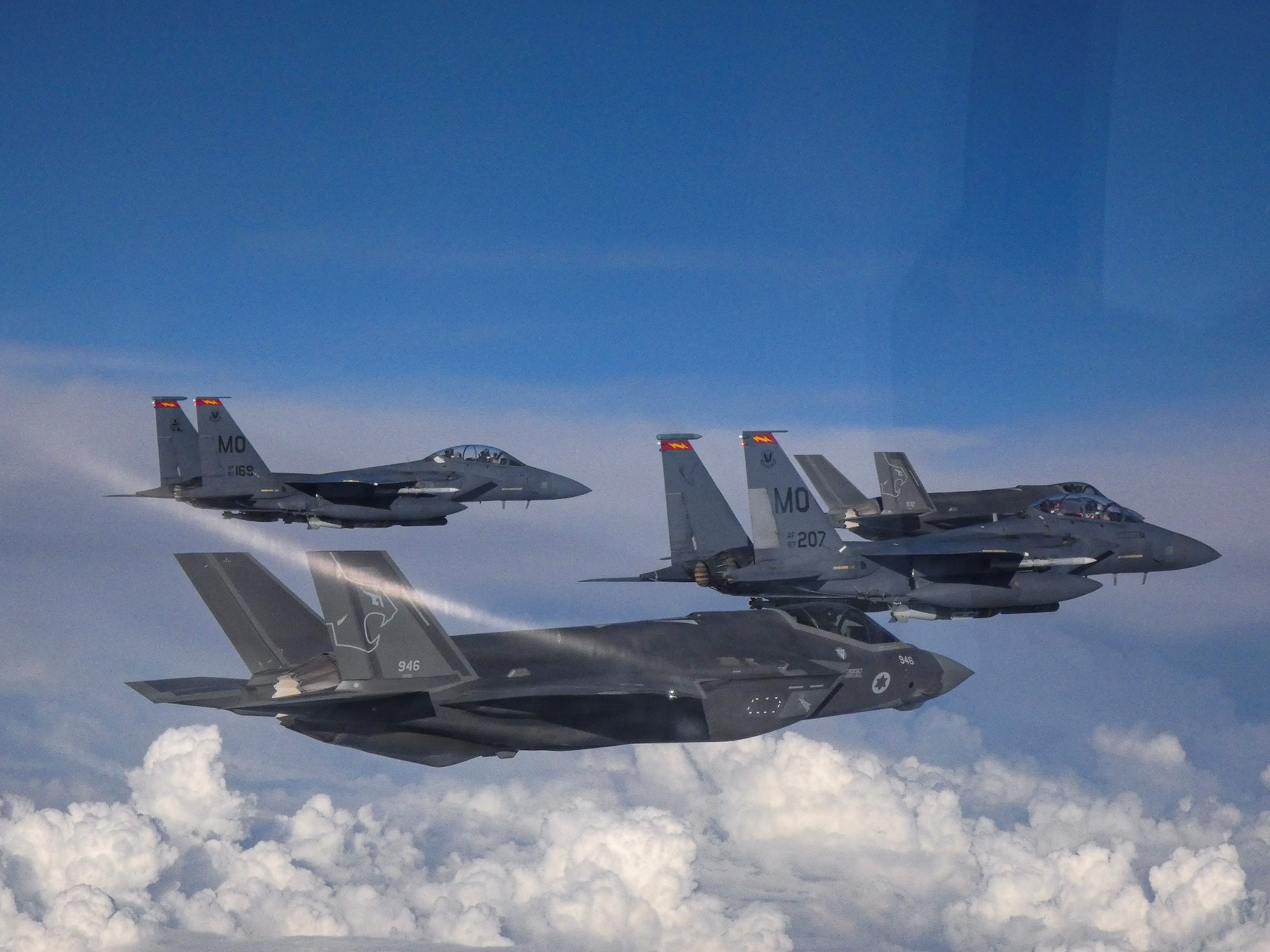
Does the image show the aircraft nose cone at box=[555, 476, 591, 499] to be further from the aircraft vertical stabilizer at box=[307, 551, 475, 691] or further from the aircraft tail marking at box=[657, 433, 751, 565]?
the aircraft vertical stabilizer at box=[307, 551, 475, 691]

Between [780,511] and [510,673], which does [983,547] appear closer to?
[780,511]

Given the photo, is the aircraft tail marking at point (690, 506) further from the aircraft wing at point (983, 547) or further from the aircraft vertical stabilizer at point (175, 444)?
the aircraft vertical stabilizer at point (175, 444)

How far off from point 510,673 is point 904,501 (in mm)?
24155

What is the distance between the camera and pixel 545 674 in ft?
59.3

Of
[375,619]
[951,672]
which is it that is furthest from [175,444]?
[951,672]

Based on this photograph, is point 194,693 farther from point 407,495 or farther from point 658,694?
point 407,495

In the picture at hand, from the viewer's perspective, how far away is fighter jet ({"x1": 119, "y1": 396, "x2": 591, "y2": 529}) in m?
Result: 37.9

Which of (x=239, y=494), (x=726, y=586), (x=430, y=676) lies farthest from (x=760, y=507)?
(x=239, y=494)

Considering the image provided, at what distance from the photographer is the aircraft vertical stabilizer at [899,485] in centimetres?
3950

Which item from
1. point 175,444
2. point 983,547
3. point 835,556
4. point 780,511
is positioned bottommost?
point 835,556

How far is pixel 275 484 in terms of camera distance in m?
38.4

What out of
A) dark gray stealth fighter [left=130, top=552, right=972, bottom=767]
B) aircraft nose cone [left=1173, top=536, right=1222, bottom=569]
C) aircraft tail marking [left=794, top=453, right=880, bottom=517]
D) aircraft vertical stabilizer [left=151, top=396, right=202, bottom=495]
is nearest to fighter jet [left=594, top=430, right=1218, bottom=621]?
aircraft nose cone [left=1173, top=536, right=1222, bottom=569]

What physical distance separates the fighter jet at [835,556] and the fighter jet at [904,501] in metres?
3.85

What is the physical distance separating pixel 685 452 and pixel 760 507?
209 cm
